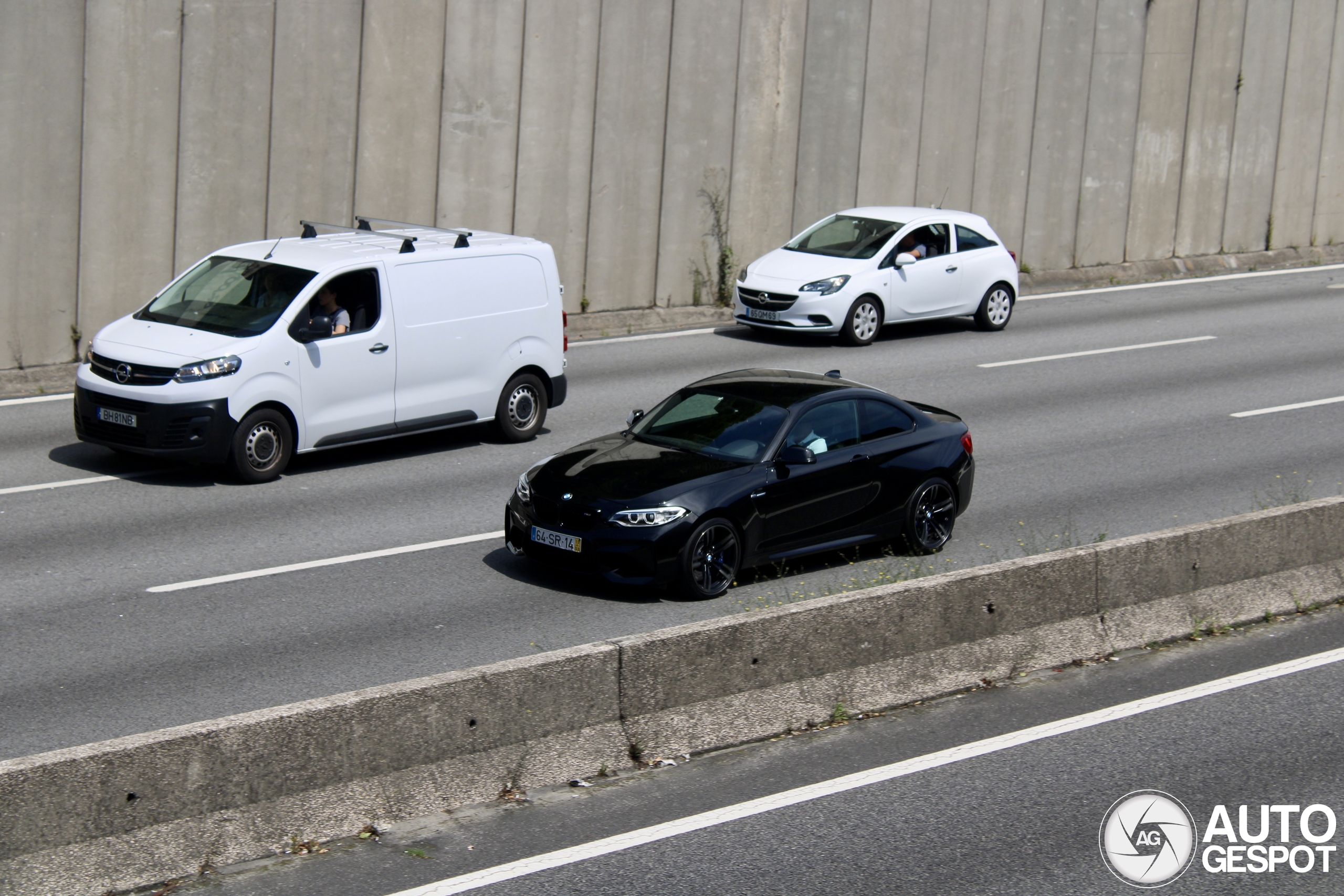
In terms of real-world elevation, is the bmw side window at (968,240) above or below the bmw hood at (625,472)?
above

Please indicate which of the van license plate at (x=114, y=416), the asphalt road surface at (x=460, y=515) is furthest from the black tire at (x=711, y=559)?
the van license plate at (x=114, y=416)

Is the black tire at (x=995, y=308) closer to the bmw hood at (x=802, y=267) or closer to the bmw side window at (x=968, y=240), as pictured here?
the bmw side window at (x=968, y=240)

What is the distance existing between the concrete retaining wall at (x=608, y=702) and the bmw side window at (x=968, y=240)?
1151 cm

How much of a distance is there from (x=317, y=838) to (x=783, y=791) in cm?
213

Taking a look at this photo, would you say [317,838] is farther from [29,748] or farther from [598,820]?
[29,748]

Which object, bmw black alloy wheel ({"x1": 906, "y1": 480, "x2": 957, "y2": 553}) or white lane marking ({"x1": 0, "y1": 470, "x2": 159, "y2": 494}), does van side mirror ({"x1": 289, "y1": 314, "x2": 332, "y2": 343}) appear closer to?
white lane marking ({"x1": 0, "y1": 470, "x2": 159, "y2": 494})

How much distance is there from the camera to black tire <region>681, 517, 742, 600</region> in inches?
388

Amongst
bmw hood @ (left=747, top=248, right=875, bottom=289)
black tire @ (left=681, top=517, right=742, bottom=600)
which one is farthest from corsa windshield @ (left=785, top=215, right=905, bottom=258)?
black tire @ (left=681, top=517, right=742, bottom=600)

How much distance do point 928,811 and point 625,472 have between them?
4.14m

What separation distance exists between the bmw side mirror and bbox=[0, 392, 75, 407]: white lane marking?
885cm

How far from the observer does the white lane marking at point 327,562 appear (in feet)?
32.7

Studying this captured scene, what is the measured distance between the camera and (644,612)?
9.82m

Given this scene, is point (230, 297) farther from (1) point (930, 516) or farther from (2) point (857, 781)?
(2) point (857, 781)

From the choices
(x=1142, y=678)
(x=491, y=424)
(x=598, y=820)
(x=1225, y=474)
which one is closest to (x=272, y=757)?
(x=598, y=820)
